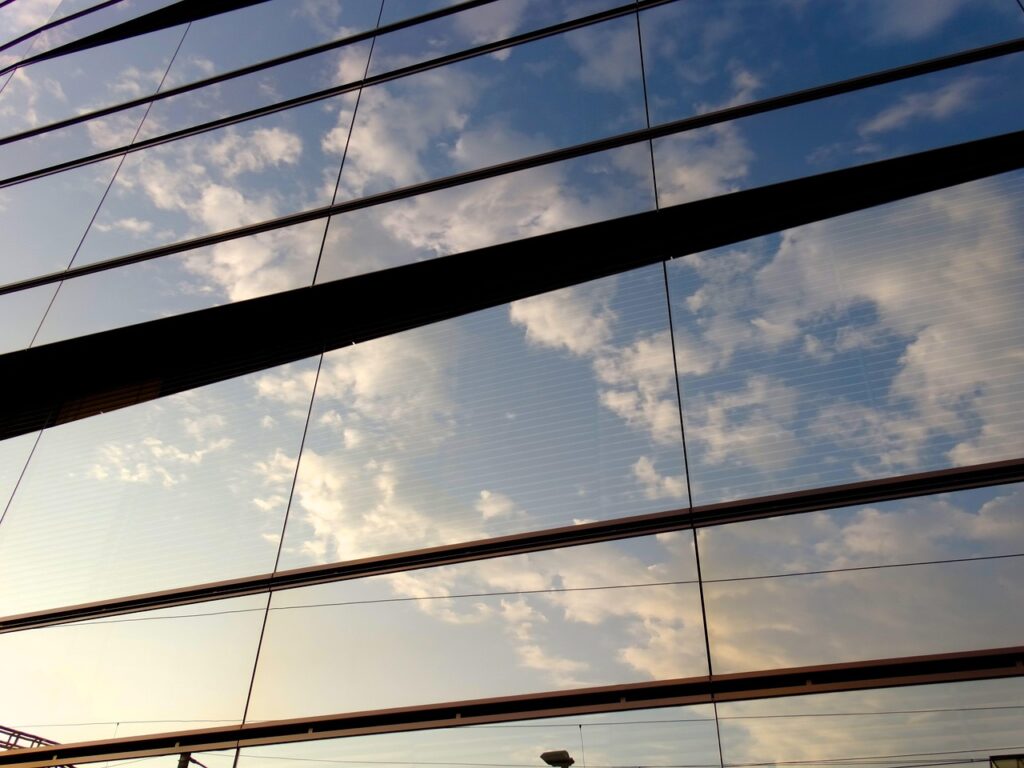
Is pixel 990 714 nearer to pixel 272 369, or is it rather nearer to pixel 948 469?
pixel 948 469

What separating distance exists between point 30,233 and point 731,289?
934 centimetres

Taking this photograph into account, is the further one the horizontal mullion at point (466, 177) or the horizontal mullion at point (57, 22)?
the horizontal mullion at point (57, 22)

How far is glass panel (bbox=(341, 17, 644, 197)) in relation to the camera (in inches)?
321

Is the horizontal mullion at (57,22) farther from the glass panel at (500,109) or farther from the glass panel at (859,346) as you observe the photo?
the glass panel at (859,346)

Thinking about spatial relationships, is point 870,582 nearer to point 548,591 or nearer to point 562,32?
point 548,591

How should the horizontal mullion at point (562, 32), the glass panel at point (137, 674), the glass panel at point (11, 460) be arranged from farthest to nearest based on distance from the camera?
the glass panel at point (11, 460) < the horizontal mullion at point (562, 32) < the glass panel at point (137, 674)

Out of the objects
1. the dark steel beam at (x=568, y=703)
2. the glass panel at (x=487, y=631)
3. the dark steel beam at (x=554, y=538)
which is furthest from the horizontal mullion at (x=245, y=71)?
the dark steel beam at (x=568, y=703)

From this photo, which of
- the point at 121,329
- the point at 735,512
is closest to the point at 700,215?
the point at 735,512

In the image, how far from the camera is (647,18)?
8.60 metres

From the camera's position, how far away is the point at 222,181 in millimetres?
9594

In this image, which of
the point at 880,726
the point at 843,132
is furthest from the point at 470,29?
the point at 880,726

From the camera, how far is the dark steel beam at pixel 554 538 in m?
4.75

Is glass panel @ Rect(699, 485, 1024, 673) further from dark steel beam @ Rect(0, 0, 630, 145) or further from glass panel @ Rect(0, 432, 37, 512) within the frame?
dark steel beam @ Rect(0, 0, 630, 145)

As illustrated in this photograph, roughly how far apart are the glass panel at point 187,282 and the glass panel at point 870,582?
5.20 meters
